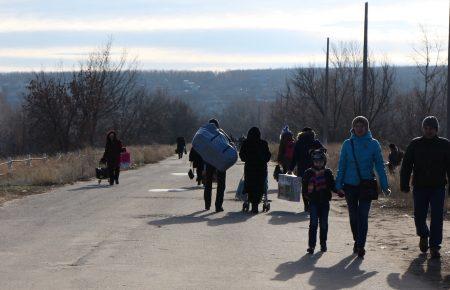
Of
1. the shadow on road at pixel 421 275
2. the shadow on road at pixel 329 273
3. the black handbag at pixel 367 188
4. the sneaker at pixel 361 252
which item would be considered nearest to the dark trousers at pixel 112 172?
the black handbag at pixel 367 188

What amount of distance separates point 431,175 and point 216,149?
726 cm

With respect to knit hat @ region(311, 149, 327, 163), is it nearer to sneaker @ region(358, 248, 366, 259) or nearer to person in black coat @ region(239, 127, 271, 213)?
sneaker @ region(358, 248, 366, 259)

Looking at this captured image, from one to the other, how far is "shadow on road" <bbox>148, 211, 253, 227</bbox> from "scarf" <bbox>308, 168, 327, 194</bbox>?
3.38m

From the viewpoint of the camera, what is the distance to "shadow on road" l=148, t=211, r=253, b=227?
15742 mm

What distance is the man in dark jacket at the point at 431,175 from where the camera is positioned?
37.9ft

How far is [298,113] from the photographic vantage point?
231 feet

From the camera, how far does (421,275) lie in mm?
10328

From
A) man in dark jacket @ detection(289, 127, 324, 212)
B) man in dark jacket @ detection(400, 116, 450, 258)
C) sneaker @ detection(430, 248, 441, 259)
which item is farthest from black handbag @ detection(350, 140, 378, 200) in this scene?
man in dark jacket @ detection(289, 127, 324, 212)

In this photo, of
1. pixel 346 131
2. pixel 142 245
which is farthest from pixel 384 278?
pixel 346 131

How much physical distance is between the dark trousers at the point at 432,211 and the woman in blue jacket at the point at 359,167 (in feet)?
1.51

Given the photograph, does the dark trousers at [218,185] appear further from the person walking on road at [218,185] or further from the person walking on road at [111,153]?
the person walking on road at [111,153]

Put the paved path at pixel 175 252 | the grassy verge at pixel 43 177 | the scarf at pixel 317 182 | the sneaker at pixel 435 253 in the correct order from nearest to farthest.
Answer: the paved path at pixel 175 252 → the sneaker at pixel 435 253 → the scarf at pixel 317 182 → the grassy verge at pixel 43 177

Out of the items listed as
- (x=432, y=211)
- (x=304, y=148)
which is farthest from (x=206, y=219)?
(x=432, y=211)

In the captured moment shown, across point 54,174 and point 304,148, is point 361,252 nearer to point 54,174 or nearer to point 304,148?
point 304,148
